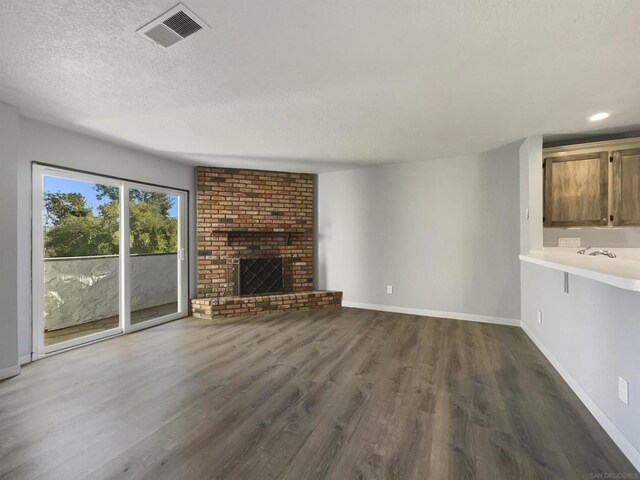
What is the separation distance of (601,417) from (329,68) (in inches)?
116

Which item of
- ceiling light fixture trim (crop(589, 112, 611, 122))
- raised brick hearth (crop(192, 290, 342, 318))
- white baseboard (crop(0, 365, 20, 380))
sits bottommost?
white baseboard (crop(0, 365, 20, 380))

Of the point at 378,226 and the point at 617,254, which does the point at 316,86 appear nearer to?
the point at 378,226

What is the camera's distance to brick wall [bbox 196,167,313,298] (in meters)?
4.63

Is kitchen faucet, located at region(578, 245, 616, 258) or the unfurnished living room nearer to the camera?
the unfurnished living room

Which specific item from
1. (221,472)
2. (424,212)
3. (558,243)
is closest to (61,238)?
(221,472)

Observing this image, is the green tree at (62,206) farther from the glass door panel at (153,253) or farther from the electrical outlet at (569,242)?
the electrical outlet at (569,242)

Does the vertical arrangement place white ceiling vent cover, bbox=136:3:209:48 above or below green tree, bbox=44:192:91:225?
above

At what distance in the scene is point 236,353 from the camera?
298 cm

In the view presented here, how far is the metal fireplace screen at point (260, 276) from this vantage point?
474 centimetres

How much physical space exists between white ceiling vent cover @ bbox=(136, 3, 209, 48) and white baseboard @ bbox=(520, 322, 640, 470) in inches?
129

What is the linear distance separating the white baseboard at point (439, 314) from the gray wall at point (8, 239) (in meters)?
4.08

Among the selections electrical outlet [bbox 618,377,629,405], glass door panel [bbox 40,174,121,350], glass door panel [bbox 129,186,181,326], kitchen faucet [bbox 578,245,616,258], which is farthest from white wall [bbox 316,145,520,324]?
glass door panel [bbox 40,174,121,350]

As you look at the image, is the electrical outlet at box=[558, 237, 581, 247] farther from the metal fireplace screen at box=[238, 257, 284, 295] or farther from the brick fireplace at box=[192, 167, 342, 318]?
the metal fireplace screen at box=[238, 257, 284, 295]

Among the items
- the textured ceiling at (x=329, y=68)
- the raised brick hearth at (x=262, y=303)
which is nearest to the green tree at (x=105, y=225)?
the textured ceiling at (x=329, y=68)
